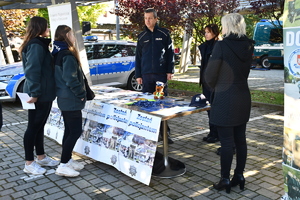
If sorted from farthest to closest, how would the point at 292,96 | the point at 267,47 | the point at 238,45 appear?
the point at 267,47, the point at 238,45, the point at 292,96

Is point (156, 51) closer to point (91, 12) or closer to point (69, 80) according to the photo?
point (69, 80)

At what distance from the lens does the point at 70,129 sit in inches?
171

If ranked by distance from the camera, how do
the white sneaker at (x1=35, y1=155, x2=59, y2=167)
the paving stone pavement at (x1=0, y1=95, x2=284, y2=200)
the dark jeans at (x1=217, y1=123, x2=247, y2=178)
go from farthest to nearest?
the white sneaker at (x1=35, y1=155, x2=59, y2=167), the paving stone pavement at (x1=0, y1=95, x2=284, y2=200), the dark jeans at (x1=217, y1=123, x2=247, y2=178)

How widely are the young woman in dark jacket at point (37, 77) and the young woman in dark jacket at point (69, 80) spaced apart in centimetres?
13

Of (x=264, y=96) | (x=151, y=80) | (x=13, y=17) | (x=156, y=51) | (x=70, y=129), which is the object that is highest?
(x=13, y=17)

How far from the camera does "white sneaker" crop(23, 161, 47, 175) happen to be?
4543 mm

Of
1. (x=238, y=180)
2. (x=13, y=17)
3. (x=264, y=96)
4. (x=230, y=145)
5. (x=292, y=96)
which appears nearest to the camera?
(x=292, y=96)

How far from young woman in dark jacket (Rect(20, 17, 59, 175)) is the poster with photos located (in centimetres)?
76

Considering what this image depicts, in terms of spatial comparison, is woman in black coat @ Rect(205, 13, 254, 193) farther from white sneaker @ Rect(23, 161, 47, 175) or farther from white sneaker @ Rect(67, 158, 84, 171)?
white sneaker @ Rect(23, 161, 47, 175)

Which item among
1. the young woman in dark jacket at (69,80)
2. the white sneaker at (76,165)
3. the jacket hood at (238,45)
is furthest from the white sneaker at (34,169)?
the jacket hood at (238,45)

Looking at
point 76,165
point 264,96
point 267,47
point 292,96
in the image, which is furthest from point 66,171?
point 267,47

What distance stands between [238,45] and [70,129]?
2326 mm

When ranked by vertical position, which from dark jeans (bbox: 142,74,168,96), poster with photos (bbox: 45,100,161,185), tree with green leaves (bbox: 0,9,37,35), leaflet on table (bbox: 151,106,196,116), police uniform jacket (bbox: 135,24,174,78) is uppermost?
tree with green leaves (bbox: 0,9,37,35)

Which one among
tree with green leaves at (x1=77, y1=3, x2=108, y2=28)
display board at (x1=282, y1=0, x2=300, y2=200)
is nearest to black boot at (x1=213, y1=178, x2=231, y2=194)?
display board at (x1=282, y1=0, x2=300, y2=200)
